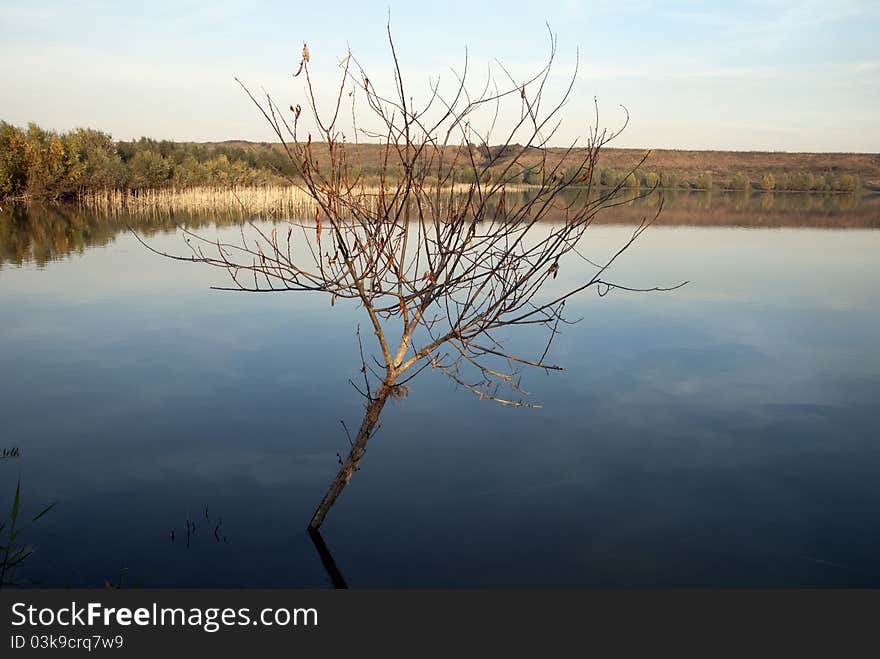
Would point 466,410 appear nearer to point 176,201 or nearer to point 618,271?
point 618,271

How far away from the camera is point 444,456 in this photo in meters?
5.67

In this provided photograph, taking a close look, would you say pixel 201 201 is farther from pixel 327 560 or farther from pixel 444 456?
pixel 327 560

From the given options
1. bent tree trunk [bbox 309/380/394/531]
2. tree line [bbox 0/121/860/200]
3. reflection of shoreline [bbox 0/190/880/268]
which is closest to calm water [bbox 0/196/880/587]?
bent tree trunk [bbox 309/380/394/531]

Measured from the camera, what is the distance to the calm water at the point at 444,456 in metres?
4.27

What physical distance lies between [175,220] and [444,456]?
62.6 feet

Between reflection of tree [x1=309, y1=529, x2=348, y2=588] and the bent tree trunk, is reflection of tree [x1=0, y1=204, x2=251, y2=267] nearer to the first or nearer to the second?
reflection of tree [x1=309, y1=529, x2=348, y2=588]

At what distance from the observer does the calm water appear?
4273 mm

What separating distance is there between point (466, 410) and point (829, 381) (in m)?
3.96

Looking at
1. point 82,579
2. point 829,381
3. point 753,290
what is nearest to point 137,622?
point 82,579

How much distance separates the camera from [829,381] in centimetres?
778

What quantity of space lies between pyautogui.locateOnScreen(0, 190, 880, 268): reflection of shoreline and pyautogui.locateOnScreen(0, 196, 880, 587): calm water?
2.90 meters

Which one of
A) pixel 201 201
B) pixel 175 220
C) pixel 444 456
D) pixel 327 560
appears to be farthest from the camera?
pixel 201 201

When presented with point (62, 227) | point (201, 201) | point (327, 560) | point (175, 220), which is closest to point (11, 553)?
point (327, 560)

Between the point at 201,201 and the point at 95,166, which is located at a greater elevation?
the point at 95,166
